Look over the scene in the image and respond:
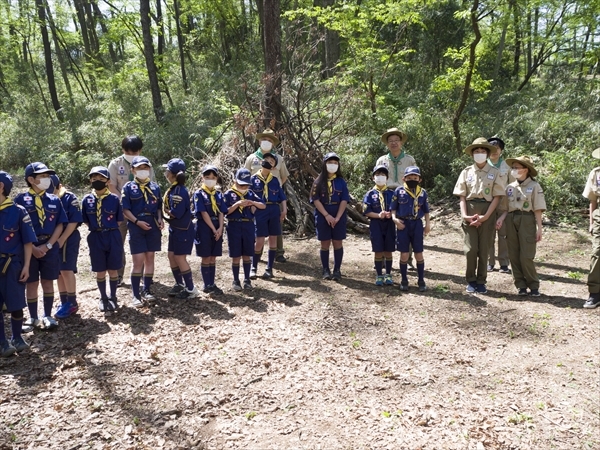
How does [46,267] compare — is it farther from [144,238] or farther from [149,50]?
[149,50]

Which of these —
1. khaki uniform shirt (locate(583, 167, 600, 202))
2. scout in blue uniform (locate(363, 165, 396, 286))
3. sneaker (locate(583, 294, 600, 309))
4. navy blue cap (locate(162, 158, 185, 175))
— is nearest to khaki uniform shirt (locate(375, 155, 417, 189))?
scout in blue uniform (locate(363, 165, 396, 286))

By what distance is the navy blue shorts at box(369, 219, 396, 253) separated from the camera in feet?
22.9

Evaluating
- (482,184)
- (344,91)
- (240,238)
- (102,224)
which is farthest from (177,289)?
(344,91)

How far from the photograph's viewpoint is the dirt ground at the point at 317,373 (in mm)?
3713

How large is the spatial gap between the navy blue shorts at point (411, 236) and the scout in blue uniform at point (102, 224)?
13.1 ft

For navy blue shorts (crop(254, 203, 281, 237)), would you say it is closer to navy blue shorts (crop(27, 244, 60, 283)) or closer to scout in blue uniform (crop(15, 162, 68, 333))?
scout in blue uniform (crop(15, 162, 68, 333))

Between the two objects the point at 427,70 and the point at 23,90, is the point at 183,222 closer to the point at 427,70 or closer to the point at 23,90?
the point at 427,70

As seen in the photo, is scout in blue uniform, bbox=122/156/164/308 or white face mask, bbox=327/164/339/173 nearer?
scout in blue uniform, bbox=122/156/164/308

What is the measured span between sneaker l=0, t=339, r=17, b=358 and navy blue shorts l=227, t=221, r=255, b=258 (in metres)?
2.93

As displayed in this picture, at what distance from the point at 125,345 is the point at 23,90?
3250cm

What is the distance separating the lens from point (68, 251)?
570 centimetres

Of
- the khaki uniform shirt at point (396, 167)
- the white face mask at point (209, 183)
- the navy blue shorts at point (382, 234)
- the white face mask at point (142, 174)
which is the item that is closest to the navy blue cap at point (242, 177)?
the white face mask at point (209, 183)

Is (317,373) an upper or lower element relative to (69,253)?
lower

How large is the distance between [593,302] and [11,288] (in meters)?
7.13
